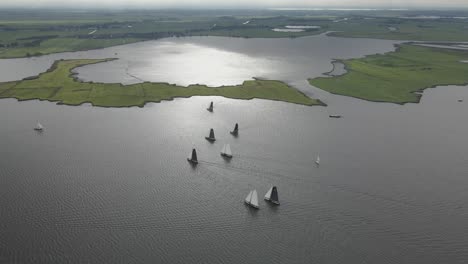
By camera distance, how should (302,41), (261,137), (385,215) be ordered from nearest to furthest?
1. (385,215)
2. (261,137)
3. (302,41)

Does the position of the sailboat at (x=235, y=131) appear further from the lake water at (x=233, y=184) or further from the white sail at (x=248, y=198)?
the white sail at (x=248, y=198)

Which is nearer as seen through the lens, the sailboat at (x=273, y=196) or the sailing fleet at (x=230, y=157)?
the sailing fleet at (x=230, y=157)

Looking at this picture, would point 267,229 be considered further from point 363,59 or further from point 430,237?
point 363,59

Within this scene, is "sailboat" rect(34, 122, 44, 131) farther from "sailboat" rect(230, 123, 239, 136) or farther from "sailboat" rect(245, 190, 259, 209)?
"sailboat" rect(245, 190, 259, 209)

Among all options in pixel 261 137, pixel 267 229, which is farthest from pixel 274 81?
pixel 267 229

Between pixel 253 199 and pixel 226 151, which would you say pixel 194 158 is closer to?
pixel 226 151

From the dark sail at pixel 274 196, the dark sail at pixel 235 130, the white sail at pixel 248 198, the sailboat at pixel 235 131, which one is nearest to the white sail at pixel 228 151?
the sailboat at pixel 235 131

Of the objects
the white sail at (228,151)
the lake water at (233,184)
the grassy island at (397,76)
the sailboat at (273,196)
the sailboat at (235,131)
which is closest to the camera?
the lake water at (233,184)
